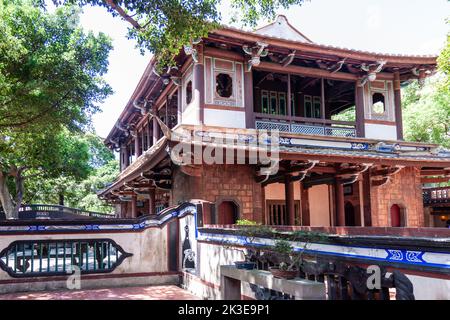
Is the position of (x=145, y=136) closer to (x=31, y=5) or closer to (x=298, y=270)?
(x=31, y=5)

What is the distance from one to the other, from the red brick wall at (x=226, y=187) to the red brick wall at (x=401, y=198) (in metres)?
4.48

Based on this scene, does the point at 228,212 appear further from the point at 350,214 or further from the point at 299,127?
the point at 350,214

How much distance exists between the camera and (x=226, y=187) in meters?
11.3

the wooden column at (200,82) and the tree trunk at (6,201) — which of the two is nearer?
the wooden column at (200,82)

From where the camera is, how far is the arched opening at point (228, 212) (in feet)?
37.9

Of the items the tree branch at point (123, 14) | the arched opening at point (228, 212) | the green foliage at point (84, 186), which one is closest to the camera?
the tree branch at point (123, 14)

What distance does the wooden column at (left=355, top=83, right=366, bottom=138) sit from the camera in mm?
13752

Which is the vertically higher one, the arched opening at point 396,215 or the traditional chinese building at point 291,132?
the traditional chinese building at point 291,132

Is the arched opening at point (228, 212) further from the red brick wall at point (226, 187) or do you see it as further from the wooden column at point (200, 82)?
the wooden column at point (200, 82)

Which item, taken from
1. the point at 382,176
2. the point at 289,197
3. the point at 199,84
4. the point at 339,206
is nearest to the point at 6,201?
the point at 199,84

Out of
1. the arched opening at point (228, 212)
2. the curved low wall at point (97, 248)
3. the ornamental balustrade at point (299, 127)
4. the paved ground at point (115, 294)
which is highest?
the ornamental balustrade at point (299, 127)

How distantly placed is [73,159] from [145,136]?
4.93 metres

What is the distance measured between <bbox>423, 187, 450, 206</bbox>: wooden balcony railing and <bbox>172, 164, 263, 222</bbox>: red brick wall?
43.5 feet

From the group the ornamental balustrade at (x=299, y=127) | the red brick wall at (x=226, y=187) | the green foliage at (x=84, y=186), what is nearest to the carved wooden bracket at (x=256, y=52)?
the ornamental balustrade at (x=299, y=127)
